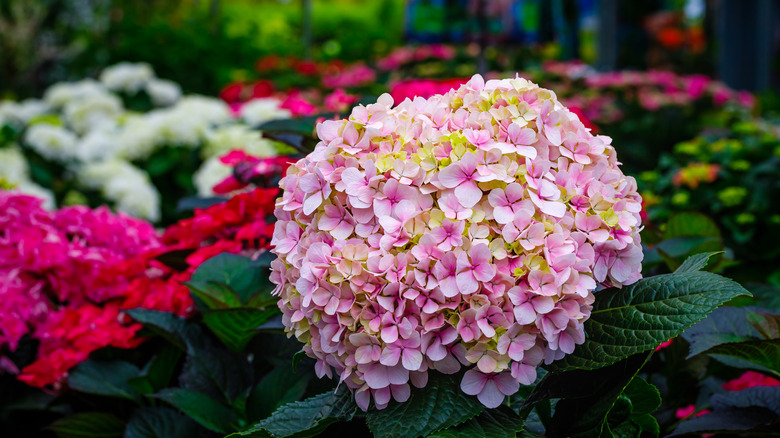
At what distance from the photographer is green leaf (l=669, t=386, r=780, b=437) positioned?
1.19 m

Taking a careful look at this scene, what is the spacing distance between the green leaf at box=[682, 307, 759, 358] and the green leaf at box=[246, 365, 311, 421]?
709 mm

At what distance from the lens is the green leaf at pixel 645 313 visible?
89 centimetres

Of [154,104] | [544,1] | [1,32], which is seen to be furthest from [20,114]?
[544,1]

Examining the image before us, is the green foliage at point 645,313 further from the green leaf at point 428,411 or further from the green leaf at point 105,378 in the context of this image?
the green leaf at point 105,378

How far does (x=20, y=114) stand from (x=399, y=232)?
4421mm

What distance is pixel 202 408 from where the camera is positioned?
1305 mm

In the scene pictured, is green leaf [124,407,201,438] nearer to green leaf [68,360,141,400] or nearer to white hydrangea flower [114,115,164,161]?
green leaf [68,360,141,400]

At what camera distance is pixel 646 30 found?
877 cm

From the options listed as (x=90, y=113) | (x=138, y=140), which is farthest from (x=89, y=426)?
(x=90, y=113)

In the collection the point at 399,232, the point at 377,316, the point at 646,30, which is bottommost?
the point at 646,30

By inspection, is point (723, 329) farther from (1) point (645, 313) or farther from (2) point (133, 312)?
(2) point (133, 312)

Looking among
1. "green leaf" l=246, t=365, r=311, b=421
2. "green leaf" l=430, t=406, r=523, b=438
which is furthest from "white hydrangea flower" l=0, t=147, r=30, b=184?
"green leaf" l=430, t=406, r=523, b=438

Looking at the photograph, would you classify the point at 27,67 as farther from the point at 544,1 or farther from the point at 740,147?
the point at 740,147

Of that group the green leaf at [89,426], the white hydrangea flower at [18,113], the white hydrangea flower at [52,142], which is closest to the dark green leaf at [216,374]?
the green leaf at [89,426]
